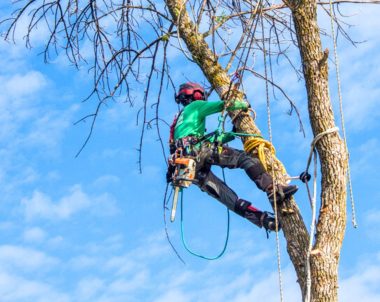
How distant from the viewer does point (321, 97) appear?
16.9 ft

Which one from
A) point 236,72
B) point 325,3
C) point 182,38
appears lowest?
point 236,72

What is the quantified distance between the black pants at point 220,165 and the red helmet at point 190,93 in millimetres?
444

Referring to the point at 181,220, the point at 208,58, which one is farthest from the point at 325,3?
the point at 181,220

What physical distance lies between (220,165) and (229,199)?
0.25m

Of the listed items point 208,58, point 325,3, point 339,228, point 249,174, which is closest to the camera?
point 339,228

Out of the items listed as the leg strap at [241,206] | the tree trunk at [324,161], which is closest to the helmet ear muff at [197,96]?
the leg strap at [241,206]

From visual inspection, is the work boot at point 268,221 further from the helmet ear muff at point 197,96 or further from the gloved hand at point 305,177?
the helmet ear muff at point 197,96

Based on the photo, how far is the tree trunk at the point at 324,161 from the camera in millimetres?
4812

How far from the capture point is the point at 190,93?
247 inches

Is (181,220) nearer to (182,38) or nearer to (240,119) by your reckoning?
(240,119)

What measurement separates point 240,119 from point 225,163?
343mm

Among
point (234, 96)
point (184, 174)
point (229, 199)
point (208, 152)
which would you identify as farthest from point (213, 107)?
point (229, 199)

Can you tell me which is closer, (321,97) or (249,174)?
(321,97)

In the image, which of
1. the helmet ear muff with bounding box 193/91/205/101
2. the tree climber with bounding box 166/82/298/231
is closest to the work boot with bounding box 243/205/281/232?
the tree climber with bounding box 166/82/298/231
